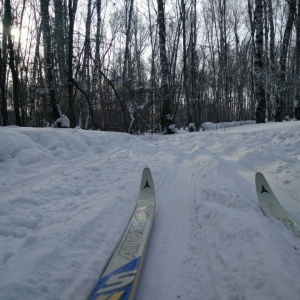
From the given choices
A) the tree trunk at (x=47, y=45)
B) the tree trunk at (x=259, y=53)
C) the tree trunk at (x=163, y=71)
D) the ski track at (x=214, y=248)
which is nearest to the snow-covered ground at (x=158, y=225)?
the ski track at (x=214, y=248)

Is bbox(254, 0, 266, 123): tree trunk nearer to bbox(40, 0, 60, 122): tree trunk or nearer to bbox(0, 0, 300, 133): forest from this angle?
bbox(0, 0, 300, 133): forest

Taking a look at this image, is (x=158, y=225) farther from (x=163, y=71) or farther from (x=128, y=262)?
(x=163, y=71)

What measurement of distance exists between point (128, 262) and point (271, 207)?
5.86ft

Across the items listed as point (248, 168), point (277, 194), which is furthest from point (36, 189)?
point (248, 168)

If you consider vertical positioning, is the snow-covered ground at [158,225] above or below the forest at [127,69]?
below

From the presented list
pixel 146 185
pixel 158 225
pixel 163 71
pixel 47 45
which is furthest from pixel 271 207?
pixel 163 71

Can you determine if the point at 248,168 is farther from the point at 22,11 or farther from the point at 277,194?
the point at 22,11

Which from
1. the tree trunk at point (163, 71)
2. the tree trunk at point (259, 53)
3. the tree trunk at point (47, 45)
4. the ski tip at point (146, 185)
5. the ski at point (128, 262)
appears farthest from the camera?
the tree trunk at point (163, 71)

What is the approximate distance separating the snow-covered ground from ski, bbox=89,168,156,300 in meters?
0.08

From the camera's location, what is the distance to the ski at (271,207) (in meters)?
2.51

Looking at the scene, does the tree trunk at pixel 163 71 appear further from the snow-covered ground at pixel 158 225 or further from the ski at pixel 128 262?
the ski at pixel 128 262

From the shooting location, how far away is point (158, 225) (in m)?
2.87

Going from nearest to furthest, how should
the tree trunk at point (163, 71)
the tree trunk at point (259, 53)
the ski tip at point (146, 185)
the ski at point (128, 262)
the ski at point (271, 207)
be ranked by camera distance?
the ski at point (128, 262), the ski at point (271, 207), the ski tip at point (146, 185), the tree trunk at point (259, 53), the tree trunk at point (163, 71)

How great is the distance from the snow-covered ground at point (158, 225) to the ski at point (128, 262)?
0.28ft
